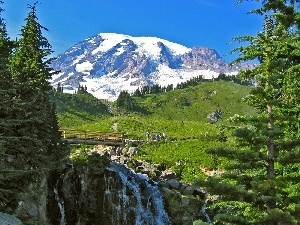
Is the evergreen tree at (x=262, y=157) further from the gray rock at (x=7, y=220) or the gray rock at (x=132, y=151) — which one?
the gray rock at (x=132, y=151)

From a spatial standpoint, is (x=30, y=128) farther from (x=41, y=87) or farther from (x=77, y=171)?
(x=77, y=171)

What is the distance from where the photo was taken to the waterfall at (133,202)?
119ft

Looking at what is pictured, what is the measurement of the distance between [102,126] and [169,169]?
2796cm

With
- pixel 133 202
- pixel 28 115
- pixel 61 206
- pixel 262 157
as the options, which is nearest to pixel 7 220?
pixel 262 157

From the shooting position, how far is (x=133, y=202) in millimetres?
37156

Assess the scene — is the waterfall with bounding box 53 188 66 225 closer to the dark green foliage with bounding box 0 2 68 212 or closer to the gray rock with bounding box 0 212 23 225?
the dark green foliage with bounding box 0 2 68 212

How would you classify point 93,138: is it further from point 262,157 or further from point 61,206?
point 262,157

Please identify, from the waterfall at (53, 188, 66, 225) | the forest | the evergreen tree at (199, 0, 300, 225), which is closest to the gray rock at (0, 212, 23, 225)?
the forest

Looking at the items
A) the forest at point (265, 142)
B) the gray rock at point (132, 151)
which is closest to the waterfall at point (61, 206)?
the forest at point (265, 142)

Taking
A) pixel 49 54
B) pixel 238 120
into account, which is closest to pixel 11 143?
pixel 49 54

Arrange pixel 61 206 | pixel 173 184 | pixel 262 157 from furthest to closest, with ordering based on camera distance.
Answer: pixel 173 184, pixel 61 206, pixel 262 157

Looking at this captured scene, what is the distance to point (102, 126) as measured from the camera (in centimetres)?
7744

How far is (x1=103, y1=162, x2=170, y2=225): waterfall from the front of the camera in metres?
36.3

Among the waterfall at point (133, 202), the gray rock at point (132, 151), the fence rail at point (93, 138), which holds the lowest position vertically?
the waterfall at point (133, 202)
